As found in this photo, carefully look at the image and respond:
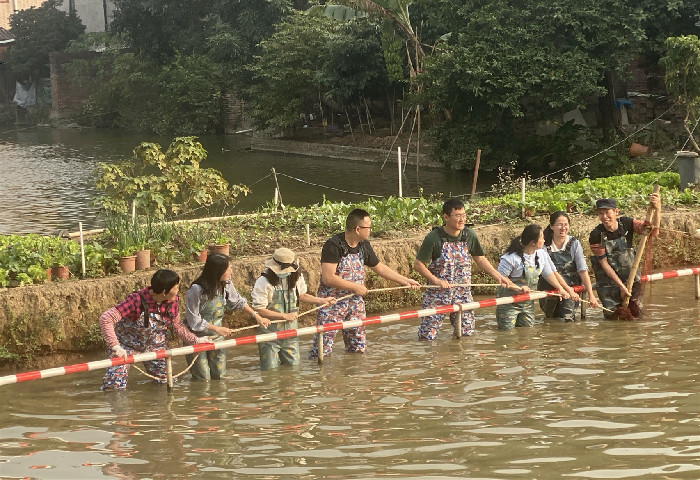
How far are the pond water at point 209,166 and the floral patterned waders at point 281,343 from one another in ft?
29.0

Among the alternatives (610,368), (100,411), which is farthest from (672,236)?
(100,411)

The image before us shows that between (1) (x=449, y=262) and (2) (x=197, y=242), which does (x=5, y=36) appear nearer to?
(2) (x=197, y=242)

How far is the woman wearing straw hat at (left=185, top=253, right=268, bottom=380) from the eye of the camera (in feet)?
29.2

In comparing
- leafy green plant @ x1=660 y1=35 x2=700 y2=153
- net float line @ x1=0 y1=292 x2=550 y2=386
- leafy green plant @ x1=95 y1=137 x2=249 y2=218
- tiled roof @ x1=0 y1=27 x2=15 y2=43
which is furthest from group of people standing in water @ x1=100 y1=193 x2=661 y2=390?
tiled roof @ x1=0 y1=27 x2=15 y2=43

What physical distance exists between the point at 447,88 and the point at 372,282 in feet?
49.6

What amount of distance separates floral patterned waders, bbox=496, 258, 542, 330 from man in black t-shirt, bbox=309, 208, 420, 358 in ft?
4.22

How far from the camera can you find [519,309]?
10.8 metres

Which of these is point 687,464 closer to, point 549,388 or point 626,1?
point 549,388

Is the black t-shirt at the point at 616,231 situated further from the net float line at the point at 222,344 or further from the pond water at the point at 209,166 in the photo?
the pond water at the point at 209,166

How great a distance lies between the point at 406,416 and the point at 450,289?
2587mm

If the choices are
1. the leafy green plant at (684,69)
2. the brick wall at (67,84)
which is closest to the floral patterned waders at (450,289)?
the leafy green plant at (684,69)

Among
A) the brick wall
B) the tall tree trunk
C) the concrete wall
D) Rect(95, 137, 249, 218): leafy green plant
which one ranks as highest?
the concrete wall

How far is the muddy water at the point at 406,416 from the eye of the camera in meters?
6.71

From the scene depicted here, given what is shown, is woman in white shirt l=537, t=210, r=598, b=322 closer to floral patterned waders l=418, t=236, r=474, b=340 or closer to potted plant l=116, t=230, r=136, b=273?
floral patterned waders l=418, t=236, r=474, b=340
